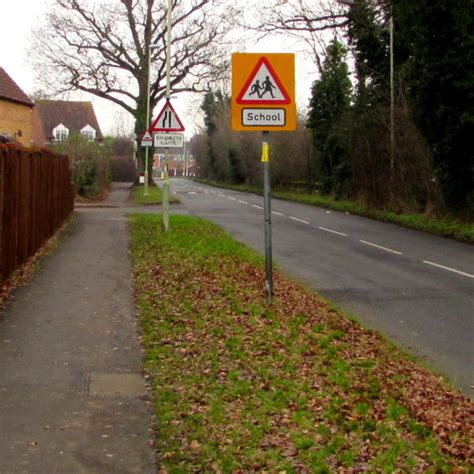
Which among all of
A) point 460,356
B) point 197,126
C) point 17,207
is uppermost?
point 197,126

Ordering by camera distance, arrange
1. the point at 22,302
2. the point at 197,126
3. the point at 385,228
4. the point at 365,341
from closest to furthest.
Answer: the point at 365,341 → the point at 22,302 → the point at 385,228 → the point at 197,126

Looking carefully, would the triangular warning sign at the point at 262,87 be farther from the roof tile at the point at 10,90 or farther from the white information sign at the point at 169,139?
the roof tile at the point at 10,90

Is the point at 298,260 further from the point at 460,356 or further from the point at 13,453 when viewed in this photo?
the point at 13,453

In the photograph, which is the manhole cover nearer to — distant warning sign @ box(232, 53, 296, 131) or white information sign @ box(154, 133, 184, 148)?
distant warning sign @ box(232, 53, 296, 131)

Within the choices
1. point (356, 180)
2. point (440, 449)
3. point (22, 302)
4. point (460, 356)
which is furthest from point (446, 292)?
point (356, 180)

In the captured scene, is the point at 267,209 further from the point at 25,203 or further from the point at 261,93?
the point at 25,203

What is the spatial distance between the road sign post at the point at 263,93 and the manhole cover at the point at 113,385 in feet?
11.3

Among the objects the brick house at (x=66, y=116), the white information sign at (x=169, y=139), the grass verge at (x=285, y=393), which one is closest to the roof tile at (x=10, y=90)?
Answer: the white information sign at (x=169, y=139)

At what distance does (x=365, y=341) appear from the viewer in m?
8.14

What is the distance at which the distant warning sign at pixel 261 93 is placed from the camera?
370 inches

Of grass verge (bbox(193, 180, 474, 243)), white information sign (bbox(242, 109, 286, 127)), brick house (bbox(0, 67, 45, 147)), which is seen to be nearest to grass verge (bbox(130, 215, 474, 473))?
white information sign (bbox(242, 109, 286, 127))

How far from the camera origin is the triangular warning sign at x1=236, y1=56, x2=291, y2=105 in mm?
9391

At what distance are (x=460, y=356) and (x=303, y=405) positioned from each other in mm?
2918

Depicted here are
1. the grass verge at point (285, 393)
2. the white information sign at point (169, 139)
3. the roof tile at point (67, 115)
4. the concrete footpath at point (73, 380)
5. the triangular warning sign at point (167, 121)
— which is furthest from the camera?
the roof tile at point (67, 115)
